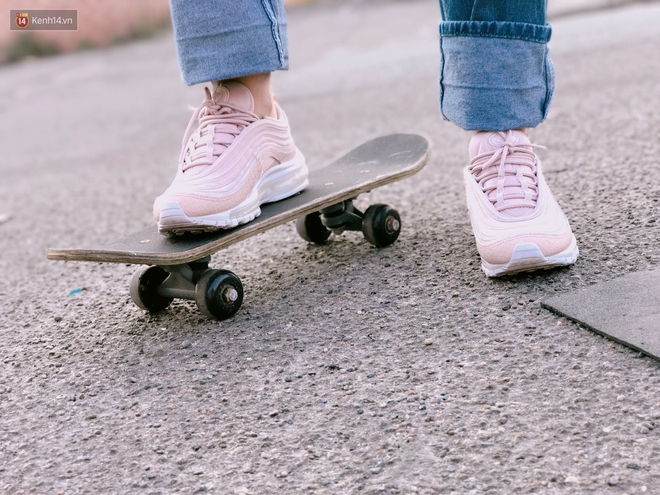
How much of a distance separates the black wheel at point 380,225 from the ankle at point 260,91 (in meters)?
0.35

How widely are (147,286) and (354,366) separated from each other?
0.54 m

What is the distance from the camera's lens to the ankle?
1.68 m

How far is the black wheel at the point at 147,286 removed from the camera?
5.31ft

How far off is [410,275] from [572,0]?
20.3 feet

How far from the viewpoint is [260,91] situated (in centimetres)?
170

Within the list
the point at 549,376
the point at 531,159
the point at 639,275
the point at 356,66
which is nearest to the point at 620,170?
the point at 531,159

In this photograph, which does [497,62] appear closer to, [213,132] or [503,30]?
[503,30]

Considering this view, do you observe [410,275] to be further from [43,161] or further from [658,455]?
[43,161]

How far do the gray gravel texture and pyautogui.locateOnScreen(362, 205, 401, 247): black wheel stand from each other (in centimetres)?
3

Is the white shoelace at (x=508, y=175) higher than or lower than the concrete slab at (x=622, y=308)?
higher
